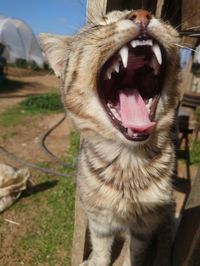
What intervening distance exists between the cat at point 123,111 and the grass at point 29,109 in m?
5.47

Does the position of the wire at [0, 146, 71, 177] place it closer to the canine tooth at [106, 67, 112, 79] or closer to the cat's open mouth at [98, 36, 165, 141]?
the cat's open mouth at [98, 36, 165, 141]

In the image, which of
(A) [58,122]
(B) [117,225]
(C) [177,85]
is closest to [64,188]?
(B) [117,225]

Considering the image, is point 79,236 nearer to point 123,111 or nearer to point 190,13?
point 123,111

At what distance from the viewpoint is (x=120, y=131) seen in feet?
6.98

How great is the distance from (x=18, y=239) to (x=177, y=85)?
2.24 m

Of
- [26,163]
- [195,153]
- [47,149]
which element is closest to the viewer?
[26,163]

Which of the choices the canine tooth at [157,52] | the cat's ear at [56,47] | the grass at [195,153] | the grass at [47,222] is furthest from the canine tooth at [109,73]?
the grass at [195,153]

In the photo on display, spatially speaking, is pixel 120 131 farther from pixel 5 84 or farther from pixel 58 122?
pixel 5 84

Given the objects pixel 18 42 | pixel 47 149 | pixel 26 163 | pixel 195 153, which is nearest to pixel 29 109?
pixel 47 149

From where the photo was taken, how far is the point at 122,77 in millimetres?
2324

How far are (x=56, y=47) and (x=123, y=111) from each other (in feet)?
2.53

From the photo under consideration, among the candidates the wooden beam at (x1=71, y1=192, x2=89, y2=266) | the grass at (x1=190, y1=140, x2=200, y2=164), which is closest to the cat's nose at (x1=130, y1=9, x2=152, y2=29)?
the wooden beam at (x1=71, y1=192, x2=89, y2=266)

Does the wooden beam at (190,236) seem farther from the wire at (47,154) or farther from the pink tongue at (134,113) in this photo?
the wire at (47,154)

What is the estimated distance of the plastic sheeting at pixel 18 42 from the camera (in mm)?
22984
